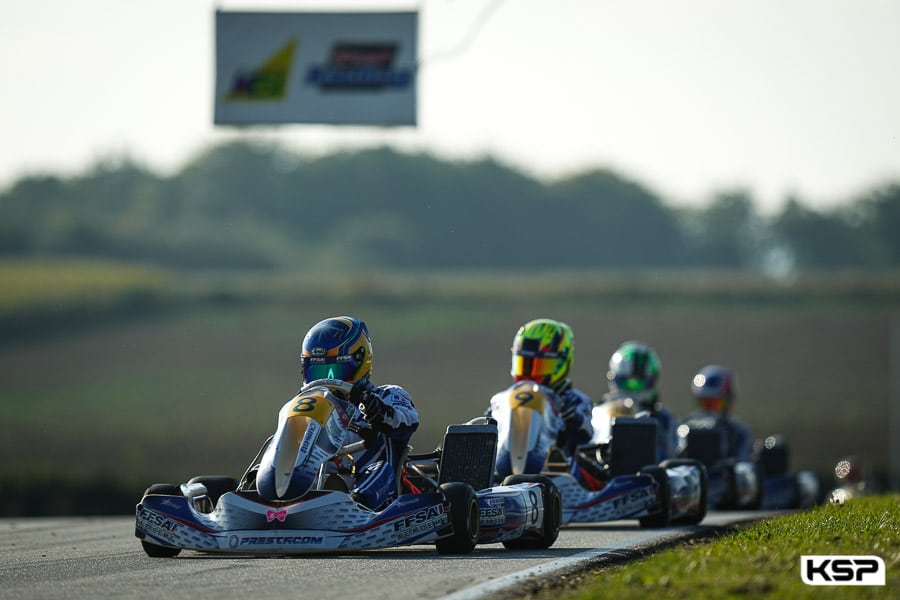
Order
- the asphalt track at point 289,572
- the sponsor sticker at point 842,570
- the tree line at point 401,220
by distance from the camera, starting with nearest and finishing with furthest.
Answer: the sponsor sticker at point 842,570 < the asphalt track at point 289,572 < the tree line at point 401,220

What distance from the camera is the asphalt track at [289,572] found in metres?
8.41

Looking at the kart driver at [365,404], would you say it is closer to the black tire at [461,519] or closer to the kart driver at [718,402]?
the black tire at [461,519]

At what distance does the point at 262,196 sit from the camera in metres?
122

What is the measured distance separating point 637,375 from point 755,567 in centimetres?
1004

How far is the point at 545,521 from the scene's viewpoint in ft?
37.2

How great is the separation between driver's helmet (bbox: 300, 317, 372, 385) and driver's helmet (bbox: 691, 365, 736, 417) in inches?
439

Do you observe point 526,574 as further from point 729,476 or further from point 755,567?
point 729,476

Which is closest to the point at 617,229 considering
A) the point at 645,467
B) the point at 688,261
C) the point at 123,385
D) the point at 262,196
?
the point at 688,261

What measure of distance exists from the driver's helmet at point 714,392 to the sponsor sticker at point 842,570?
13197 mm

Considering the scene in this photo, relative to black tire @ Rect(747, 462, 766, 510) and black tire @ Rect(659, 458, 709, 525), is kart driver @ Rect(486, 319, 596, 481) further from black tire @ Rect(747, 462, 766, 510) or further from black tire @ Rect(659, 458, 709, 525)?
black tire @ Rect(747, 462, 766, 510)

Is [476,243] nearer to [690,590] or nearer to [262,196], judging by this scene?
[262,196]

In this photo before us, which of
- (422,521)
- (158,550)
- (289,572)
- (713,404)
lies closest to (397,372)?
(713,404)

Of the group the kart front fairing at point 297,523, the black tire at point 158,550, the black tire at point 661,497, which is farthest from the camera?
the black tire at point 661,497

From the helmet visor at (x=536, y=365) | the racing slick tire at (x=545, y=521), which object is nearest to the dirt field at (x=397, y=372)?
the helmet visor at (x=536, y=365)
